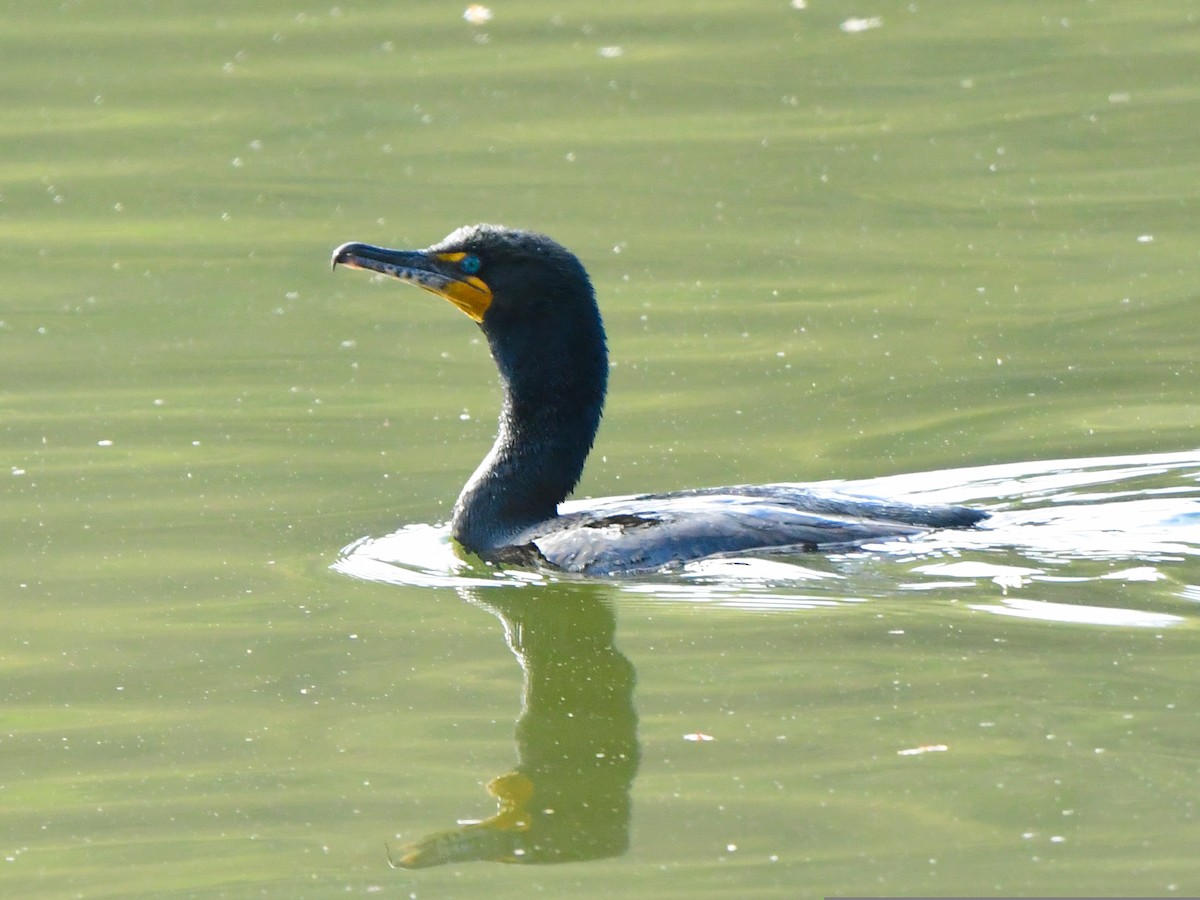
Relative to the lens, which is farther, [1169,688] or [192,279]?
[192,279]

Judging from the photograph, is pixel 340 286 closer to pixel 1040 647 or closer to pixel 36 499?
pixel 36 499

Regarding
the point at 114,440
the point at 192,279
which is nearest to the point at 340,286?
the point at 192,279

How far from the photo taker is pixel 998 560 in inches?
294

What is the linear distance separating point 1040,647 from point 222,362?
527cm

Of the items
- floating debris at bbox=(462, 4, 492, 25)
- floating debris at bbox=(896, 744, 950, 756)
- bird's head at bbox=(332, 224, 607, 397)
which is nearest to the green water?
floating debris at bbox=(896, 744, 950, 756)

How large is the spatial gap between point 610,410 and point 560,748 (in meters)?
3.83

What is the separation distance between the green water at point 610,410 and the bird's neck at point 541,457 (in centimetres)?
51

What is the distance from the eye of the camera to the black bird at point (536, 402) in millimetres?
7797

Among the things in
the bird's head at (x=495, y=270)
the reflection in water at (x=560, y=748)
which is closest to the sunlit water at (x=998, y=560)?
the reflection in water at (x=560, y=748)

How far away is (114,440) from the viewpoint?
30.9 feet

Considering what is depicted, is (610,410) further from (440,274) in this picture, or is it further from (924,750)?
(924,750)

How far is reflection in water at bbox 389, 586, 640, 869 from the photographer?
5414 mm

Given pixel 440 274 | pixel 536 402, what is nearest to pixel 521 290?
pixel 440 274

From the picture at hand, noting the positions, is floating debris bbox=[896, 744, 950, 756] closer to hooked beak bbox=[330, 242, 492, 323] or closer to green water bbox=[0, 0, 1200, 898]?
green water bbox=[0, 0, 1200, 898]
